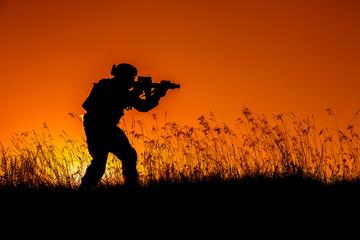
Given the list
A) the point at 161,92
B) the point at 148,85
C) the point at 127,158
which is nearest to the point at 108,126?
the point at 127,158

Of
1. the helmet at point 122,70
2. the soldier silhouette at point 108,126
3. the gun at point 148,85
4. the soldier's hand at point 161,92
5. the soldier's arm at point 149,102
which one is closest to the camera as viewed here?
the soldier silhouette at point 108,126

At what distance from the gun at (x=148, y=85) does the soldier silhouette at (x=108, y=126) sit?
279 millimetres

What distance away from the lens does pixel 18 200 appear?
470 cm

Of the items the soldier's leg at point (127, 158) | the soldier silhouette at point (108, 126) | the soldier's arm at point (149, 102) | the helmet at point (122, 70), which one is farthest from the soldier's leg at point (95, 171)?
the helmet at point (122, 70)

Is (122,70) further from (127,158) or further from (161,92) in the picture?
(127,158)

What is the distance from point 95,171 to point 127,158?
392 millimetres

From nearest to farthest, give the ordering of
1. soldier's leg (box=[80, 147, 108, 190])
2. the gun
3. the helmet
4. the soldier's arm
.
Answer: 1. soldier's leg (box=[80, 147, 108, 190])
2. the helmet
3. the soldier's arm
4. the gun

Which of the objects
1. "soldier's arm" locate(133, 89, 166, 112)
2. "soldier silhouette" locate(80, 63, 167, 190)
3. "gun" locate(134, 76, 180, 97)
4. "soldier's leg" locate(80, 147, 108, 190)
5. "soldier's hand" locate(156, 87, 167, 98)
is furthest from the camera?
"soldier's hand" locate(156, 87, 167, 98)

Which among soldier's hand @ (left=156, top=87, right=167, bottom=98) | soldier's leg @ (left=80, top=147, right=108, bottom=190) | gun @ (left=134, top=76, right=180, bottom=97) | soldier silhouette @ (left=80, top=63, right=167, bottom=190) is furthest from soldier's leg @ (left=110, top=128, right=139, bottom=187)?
soldier's hand @ (left=156, top=87, right=167, bottom=98)

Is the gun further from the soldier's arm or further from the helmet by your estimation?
the helmet

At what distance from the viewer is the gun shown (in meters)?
5.62

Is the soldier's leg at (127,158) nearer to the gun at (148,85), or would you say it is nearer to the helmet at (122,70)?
the helmet at (122,70)

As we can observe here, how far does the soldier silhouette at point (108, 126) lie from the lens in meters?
4.88

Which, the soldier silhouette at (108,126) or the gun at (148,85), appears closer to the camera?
the soldier silhouette at (108,126)
